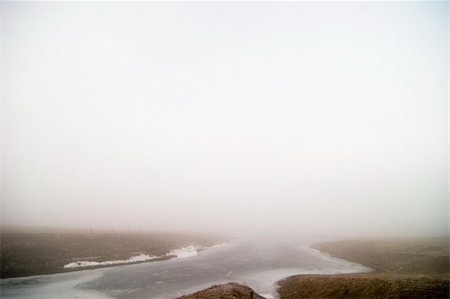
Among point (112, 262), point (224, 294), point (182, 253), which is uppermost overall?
point (224, 294)

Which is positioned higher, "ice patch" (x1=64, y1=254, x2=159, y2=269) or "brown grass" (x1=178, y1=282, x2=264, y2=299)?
"brown grass" (x1=178, y1=282, x2=264, y2=299)

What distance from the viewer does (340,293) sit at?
3266cm

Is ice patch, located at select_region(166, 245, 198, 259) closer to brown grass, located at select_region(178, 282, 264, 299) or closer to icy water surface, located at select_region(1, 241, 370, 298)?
icy water surface, located at select_region(1, 241, 370, 298)

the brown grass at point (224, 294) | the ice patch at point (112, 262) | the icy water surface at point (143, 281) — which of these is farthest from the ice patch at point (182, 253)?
the brown grass at point (224, 294)

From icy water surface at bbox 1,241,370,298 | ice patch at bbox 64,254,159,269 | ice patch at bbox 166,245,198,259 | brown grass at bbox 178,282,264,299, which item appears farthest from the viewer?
ice patch at bbox 166,245,198,259

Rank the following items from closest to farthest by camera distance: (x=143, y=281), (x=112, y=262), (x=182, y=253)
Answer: (x=143, y=281) < (x=112, y=262) < (x=182, y=253)

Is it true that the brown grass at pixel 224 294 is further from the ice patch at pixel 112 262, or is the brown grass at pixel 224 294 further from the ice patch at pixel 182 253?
the ice patch at pixel 182 253

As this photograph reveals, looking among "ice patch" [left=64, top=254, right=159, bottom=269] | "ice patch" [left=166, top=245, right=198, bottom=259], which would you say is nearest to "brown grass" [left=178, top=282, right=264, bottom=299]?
"ice patch" [left=64, top=254, right=159, bottom=269]

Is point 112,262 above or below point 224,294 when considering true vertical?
below

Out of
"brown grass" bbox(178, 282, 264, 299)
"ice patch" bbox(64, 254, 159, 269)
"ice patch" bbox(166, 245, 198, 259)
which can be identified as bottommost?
"ice patch" bbox(166, 245, 198, 259)

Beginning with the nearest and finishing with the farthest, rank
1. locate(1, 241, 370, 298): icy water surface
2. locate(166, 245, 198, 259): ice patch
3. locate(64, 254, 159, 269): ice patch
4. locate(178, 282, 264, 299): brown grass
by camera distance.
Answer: locate(178, 282, 264, 299): brown grass → locate(1, 241, 370, 298): icy water surface → locate(64, 254, 159, 269): ice patch → locate(166, 245, 198, 259): ice patch

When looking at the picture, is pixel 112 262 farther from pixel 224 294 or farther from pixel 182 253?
pixel 224 294

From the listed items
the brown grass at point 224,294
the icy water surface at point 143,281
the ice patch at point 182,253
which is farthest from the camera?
the ice patch at point 182,253

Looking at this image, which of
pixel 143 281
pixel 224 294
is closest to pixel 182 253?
pixel 143 281
